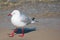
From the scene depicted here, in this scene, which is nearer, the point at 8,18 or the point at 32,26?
the point at 32,26

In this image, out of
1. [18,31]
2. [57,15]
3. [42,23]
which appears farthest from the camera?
[57,15]

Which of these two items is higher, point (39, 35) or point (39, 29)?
point (39, 35)

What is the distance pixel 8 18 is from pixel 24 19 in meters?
2.37

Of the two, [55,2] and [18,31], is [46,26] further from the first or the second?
[55,2]

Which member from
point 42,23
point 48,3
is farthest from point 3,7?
point 42,23

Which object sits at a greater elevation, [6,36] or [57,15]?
[6,36]

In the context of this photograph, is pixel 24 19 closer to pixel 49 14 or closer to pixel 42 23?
pixel 42 23

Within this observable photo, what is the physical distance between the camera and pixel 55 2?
10844mm

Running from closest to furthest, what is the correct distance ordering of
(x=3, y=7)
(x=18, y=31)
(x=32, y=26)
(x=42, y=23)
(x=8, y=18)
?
(x=18, y=31), (x=32, y=26), (x=42, y=23), (x=8, y=18), (x=3, y=7)

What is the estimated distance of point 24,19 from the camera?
225 inches

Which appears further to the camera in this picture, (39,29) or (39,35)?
(39,29)

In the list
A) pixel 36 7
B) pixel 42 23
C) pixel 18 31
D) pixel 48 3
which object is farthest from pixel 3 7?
pixel 18 31

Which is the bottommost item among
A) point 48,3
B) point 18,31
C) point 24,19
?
point 48,3

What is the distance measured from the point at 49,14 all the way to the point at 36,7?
4.82 feet
